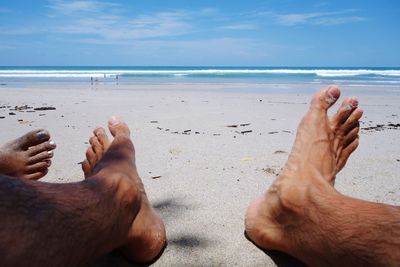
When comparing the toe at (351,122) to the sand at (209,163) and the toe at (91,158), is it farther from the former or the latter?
the toe at (91,158)

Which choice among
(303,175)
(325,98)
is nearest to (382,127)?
(325,98)

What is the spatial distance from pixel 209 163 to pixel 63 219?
2026mm

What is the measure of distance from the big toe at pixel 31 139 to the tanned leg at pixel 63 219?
1.12 m

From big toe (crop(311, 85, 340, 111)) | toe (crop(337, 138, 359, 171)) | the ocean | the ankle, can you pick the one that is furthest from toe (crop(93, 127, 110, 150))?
the ocean

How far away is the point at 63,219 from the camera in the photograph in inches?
40.8

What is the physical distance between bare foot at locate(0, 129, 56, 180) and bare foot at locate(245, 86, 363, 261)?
1.34 m

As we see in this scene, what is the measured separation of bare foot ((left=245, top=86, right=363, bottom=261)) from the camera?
1.52 metres

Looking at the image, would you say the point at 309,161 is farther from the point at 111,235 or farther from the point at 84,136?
the point at 84,136

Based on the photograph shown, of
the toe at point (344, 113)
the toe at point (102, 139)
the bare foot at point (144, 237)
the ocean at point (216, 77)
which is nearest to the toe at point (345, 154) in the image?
the toe at point (344, 113)

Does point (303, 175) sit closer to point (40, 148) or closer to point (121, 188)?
point (121, 188)

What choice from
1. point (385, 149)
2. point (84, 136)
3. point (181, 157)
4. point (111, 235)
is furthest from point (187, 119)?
point (111, 235)

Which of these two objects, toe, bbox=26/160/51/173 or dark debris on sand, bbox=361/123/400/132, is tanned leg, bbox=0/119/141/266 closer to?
toe, bbox=26/160/51/173

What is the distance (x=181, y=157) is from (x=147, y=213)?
1596 mm

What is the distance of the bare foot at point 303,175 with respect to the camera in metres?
1.52
